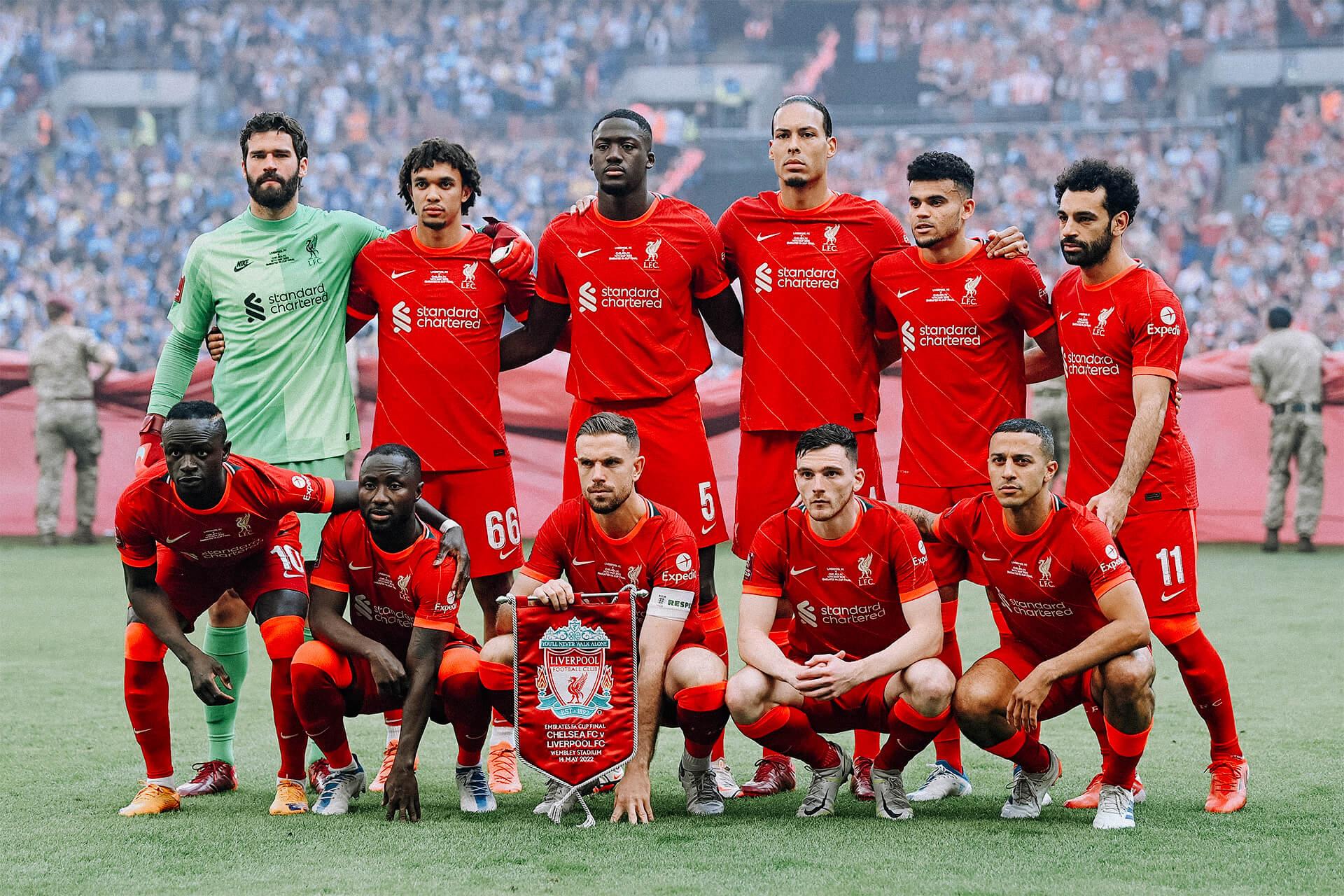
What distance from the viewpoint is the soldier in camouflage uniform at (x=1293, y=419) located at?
1206 centimetres

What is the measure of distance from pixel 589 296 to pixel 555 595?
1.22 metres

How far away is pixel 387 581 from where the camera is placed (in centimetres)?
489

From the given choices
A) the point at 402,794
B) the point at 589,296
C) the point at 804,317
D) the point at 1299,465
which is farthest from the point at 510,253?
the point at 1299,465

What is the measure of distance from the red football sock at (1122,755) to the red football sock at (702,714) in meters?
1.18

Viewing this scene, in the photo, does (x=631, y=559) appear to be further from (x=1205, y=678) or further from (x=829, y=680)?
(x=1205, y=678)

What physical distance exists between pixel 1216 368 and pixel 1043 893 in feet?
32.5

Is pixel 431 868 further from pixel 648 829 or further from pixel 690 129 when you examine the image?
pixel 690 129

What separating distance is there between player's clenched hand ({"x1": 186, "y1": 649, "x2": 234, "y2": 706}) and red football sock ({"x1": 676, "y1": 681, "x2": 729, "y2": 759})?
142 cm

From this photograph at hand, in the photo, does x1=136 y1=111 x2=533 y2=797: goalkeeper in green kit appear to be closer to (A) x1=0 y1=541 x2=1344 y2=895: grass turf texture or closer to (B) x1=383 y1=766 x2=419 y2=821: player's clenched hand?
(A) x1=0 y1=541 x2=1344 y2=895: grass turf texture

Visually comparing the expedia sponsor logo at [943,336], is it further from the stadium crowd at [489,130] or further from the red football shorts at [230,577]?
the stadium crowd at [489,130]

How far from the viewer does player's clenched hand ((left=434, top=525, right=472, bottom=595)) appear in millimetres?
4797

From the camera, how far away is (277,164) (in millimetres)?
5402

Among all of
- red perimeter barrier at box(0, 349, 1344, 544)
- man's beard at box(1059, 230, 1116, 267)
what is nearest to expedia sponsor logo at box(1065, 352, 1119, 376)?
man's beard at box(1059, 230, 1116, 267)

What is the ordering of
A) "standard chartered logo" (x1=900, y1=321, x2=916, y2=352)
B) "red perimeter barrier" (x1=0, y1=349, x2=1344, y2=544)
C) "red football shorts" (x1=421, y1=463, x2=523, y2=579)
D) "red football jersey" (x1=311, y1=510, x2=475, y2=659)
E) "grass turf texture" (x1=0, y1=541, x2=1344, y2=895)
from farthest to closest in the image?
"red perimeter barrier" (x1=0, y1=349, x2=1344, y2=544) → "red football shorts" (x1=421, y1=463, x2=523, y2=579) → "standard chartered logo" (x1=900, y1=321, x2=916, y2=352) → "red football jersey" (x1=311, y1=510, x2=475, y2=659) → "grass turf texture" (x1=0, y1=541, x2=1344, y2=895)
